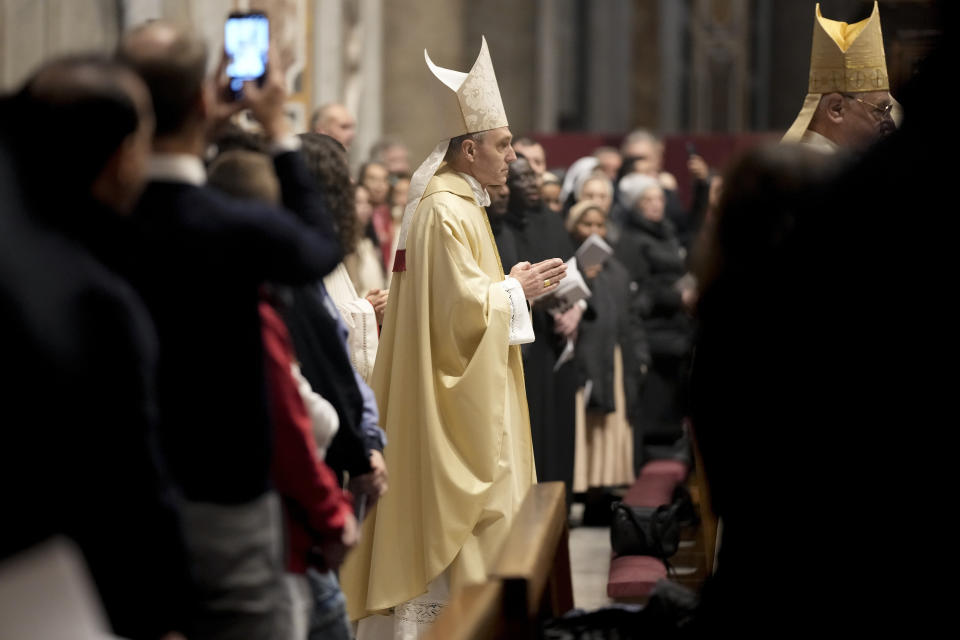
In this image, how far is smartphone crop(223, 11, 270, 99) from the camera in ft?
10.1

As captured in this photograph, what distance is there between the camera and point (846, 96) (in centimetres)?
542

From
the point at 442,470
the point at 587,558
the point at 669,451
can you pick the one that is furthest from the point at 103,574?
the point at 669,451

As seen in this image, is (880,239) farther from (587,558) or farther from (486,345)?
(587,558)

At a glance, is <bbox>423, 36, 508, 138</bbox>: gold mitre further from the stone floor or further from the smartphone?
the smartphone

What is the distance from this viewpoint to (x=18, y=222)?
233 cm

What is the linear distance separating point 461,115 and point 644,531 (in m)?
2.41

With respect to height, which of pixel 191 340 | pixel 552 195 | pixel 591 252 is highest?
pixel 191 340

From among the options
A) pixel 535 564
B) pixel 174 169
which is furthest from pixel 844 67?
pixel 174 169

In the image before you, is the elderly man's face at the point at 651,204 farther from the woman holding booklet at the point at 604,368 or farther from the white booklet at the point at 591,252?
the white booklet at the point at 591,252

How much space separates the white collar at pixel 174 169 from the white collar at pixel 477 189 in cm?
267

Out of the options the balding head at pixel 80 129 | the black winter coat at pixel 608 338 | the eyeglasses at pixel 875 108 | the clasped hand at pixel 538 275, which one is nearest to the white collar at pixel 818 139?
the eyeglasses at pixel 875 108

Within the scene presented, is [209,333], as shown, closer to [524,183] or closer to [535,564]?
[535,564]

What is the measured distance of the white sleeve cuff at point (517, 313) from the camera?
5227 millimetres

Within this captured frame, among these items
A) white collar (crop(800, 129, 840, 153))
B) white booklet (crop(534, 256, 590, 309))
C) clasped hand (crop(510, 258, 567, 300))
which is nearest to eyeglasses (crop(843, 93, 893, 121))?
white collar (crop(800, 129, 840, 153))
